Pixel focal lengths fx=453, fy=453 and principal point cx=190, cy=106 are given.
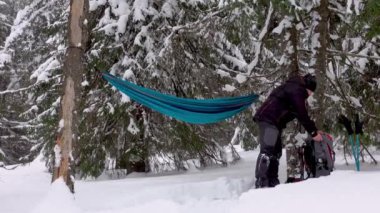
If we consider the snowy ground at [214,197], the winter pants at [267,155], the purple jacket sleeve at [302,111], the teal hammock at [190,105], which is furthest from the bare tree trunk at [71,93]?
the purple jacket sleeve at [302,111]

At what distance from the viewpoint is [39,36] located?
26.9 ft

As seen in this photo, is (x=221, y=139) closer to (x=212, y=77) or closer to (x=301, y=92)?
(x=212, y=77)

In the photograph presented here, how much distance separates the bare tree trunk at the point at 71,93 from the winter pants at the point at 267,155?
1.70 meters

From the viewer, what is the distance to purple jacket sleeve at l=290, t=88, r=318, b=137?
158 inches

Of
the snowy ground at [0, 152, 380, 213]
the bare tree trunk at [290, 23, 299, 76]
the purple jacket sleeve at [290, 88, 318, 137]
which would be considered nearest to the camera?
the snowy ground at [0, 152, 380, 213]

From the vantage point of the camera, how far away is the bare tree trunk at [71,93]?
13.3 feet

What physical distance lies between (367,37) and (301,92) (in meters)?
1.03

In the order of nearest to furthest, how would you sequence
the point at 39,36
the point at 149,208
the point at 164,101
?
the point at 149,208, the point at 164,101, the point at 39,36

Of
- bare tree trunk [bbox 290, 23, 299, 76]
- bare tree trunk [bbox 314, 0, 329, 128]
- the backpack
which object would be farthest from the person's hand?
bare tree trunk [bbox 290, 23, 299, 76]

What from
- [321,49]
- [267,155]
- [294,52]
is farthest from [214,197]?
[321,49]

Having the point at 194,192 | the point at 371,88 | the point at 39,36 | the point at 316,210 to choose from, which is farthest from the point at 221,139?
the point at 316,210

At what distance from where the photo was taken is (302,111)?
4.01 meters

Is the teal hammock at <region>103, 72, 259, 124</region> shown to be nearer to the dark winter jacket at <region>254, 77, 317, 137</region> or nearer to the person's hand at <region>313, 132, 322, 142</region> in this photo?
the dark winter jacket at <region>254, 77, 317, 137</region>

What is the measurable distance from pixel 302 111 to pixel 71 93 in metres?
2.08
